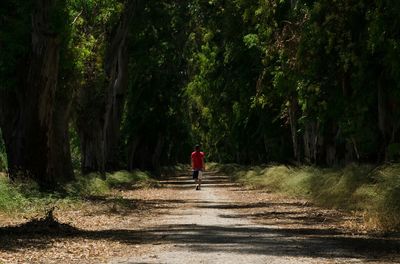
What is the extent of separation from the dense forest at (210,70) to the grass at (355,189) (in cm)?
126

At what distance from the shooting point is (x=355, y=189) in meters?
20.7

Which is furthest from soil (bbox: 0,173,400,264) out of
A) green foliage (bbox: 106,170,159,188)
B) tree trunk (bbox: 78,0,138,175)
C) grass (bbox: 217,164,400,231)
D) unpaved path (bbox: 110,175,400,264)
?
green foliage (bbox: 106,170,159,188)

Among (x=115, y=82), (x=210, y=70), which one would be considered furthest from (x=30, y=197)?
(x=210, y=70)

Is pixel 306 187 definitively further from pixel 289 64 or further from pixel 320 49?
pixel 320 49

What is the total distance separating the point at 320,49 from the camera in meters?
20.9

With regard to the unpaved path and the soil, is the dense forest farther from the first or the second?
the unpaved path

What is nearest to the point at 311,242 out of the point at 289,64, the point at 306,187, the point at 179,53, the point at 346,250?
the point at 346,250

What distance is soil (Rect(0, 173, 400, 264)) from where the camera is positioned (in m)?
10.9

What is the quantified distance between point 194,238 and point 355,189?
8.53m

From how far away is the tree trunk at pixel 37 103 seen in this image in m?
21.7

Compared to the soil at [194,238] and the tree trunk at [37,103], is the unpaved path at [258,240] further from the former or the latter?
the tree trunk at [37,103]

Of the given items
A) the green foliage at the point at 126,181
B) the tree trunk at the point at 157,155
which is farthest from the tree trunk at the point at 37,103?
the tree trunk at the point at 157,155

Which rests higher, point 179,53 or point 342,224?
point 179,53

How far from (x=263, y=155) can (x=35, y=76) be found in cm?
3951
